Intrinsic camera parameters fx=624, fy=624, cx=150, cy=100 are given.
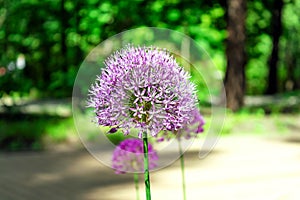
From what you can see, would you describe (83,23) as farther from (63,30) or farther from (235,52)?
(235,52)

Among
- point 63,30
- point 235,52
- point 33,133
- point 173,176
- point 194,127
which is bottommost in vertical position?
point 173,176

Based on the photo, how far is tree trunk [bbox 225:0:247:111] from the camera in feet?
45.6

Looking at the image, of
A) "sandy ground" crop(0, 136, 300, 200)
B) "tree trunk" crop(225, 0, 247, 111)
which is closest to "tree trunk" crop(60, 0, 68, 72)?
"tree trunk" crop(225, 0, 247, 111)

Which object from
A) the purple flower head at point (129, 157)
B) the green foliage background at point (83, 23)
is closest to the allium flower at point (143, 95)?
the purple flower head at point (129, 157)

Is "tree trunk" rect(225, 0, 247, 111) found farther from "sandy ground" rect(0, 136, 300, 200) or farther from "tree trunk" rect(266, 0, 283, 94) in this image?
"tree trunk" rect(266, 0, 283, 94)

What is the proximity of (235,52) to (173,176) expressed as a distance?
6348mm

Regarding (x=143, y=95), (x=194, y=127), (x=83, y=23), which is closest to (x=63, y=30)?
(x=83, y=23)

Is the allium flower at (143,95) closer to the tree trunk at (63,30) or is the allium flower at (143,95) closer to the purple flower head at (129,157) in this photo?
the purple flower head at (129,157)

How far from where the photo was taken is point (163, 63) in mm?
3236

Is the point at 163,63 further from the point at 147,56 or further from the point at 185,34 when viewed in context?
the point at 185,34

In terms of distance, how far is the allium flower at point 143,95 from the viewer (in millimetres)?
3156

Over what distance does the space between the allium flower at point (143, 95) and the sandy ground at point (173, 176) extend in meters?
3.35

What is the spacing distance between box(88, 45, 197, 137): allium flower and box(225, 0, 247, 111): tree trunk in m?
10.8

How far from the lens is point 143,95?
3188 millimetres
